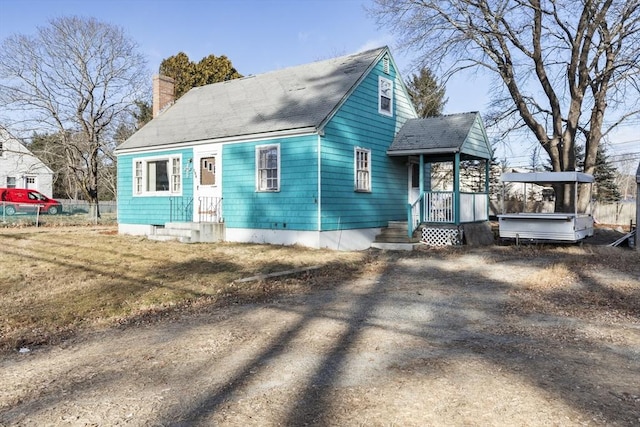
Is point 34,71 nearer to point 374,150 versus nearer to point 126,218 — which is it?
point 126,218

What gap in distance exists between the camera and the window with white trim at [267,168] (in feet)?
48.3

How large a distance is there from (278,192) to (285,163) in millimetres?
919

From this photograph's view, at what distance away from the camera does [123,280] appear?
880 cm

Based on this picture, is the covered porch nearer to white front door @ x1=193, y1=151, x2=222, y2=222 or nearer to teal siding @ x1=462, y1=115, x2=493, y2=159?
teal siding @ x1=462, y1=115, x2=493, y2=159

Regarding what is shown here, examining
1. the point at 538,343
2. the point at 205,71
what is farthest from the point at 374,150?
the point at 205,71

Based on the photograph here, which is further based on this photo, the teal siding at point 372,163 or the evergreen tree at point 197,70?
the evergreen tree at point 197,70

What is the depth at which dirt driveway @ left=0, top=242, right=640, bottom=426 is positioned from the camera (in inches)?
135

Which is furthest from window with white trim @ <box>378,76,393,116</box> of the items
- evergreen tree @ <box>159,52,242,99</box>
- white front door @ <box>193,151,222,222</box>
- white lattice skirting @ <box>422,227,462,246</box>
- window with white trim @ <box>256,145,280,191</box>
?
evergreen tree @ <box>159,52,242,99</box>

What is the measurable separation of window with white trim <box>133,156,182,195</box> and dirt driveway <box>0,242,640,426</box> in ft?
35.0

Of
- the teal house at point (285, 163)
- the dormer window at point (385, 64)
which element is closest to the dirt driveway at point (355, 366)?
the teal house at point (285, 163)

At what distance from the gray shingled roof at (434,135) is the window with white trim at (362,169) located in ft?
4.01

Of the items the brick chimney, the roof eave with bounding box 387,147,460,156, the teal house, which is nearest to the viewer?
the teal house

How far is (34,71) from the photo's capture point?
2898 cm

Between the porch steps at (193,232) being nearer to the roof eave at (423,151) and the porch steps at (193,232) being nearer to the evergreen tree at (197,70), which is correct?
the roof eave at (423,151)
